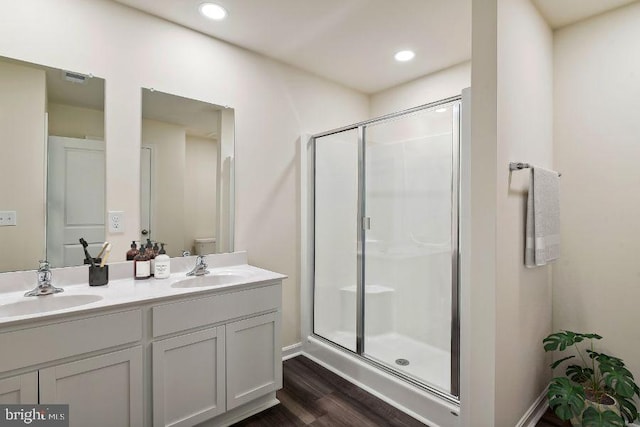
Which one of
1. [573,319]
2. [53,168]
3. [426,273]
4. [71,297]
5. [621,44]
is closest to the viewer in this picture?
[71,297]

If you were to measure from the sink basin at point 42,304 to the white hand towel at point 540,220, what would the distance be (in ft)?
7.47

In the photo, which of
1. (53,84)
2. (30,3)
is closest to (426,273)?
(53,84)

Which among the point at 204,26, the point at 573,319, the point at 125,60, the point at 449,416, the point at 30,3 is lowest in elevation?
the point at 449,416

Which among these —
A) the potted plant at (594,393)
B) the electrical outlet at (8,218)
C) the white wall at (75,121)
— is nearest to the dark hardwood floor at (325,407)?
the potted plant at (594,393)

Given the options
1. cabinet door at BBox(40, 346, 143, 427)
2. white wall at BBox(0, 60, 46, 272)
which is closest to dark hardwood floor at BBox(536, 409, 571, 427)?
cabinet door at BBox(40, 346, 143, 427)

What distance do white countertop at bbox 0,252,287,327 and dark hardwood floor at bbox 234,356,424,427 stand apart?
836mm

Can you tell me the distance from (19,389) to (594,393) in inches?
110

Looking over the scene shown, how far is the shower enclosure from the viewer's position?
2.50 metres

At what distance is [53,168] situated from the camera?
1.73m

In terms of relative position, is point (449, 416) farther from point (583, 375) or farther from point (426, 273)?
point (426, 273)

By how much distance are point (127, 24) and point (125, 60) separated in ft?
0.76

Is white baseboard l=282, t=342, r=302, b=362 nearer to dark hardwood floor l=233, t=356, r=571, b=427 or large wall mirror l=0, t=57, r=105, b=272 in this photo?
dark hardwood floor l=233, t=356, r=571, b=427

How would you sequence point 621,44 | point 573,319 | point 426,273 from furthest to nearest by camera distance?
1. point 426,273
2. point 573,319
3. point 621,44

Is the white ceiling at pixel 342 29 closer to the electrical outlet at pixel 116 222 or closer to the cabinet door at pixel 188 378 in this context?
the electrical outlet at pixel 116 222
